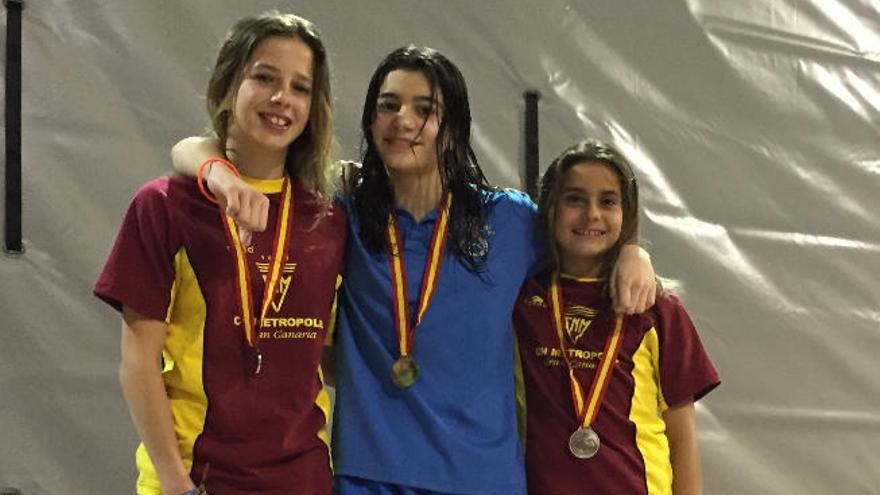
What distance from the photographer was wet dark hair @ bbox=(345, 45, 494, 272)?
4.55ft

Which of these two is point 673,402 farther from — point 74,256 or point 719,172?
point 74,256

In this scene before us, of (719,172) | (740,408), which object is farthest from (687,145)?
(740,408)

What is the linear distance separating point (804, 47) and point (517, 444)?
5.12ft

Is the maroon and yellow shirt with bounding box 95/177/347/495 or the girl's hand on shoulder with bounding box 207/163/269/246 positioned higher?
the girl's hand on shoulder with bounding box 207/163/269/246

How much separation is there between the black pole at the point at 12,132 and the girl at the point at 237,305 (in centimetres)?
56

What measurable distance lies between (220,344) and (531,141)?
1080mm

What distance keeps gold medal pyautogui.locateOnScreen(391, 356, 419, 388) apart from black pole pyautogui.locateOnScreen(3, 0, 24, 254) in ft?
2.71

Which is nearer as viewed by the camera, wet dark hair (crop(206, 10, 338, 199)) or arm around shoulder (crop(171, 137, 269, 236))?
arm around shoulder (crop(171, 137, 269, 236))

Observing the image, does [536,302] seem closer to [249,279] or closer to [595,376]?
[595,376]

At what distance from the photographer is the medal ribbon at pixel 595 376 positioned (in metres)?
1.42

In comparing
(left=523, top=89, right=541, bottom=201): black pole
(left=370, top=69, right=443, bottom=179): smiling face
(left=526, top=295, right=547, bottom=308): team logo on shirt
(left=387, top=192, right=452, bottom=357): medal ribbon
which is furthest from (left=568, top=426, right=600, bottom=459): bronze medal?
(left=523, top=89, right=541, bottom=201): black pole

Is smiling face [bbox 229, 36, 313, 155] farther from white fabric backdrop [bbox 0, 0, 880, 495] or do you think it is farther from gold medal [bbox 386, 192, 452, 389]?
white fabric backdrop [bbox 0, 0, 880, 495]

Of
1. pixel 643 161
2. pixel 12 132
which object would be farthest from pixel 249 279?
pixel 643 161

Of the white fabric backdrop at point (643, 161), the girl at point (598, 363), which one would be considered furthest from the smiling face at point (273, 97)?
the white fabric backdrop at point (643, 161)
